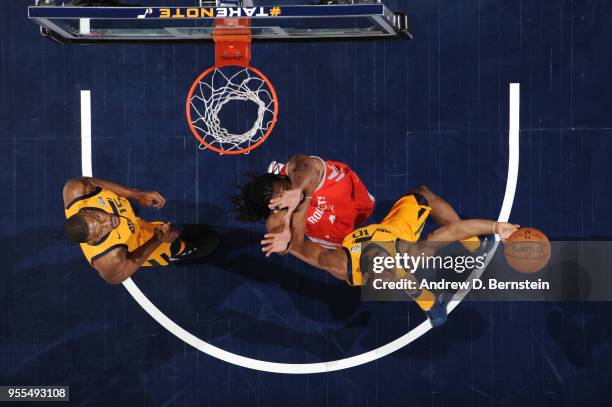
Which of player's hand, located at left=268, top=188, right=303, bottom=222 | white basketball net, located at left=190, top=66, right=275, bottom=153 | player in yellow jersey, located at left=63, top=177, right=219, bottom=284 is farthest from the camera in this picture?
white basketball net, located at left=190, top=66, right=275, bottom=153

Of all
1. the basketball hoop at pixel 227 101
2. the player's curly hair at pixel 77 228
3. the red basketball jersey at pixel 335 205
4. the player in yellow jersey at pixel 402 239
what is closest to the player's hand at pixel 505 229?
the player in yellow jersey at pixel 402 239

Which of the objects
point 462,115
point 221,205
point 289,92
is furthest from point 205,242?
point 462,115

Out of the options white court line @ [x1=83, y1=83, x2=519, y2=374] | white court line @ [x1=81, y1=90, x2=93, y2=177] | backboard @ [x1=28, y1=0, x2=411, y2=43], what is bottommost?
white court line @ [x1=83, y1=83, x2=519, y2=374]

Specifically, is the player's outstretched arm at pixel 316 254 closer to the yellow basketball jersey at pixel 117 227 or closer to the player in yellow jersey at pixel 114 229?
the player in yellow jersey at pixel 114 229

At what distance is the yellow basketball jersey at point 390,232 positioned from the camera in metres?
7.23

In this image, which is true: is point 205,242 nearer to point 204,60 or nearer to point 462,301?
point 204,60

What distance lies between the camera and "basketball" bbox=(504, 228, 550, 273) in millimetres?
7172

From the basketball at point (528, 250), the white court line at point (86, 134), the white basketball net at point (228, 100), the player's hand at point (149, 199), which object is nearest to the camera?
the basketball at point (528, 250)

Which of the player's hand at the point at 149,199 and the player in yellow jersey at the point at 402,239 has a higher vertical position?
the player's hand at the point at 149,199

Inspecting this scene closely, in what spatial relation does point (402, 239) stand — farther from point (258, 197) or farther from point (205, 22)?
point (205, 22)

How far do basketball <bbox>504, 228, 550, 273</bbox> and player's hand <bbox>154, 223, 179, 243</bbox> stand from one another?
370 centimetres
